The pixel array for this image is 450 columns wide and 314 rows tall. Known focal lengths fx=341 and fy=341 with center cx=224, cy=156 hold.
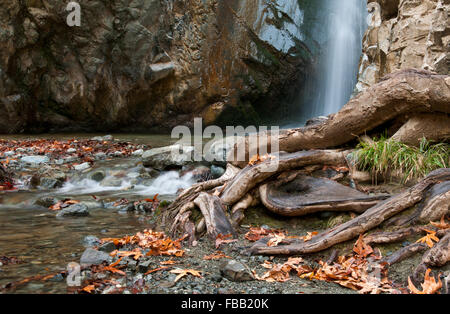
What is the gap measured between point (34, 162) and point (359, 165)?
305 inches

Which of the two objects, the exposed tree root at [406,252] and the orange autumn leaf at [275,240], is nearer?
the exposed tree root at [406,252]

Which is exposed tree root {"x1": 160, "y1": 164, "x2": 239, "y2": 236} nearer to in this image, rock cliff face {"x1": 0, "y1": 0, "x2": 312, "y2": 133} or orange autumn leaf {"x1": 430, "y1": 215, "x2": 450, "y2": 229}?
orange autumn leaf {"x1": 430, "y1": 215, "x2": 450, "y2": 229}

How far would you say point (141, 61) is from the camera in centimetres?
1452

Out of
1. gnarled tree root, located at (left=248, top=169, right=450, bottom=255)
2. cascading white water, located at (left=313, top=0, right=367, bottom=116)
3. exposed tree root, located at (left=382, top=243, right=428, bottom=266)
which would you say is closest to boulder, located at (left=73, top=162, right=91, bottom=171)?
Result: gnarled tree root, located at (left=248, top=169, right=450, bottom=255)

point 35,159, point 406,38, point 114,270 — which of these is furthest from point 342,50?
point 114,270

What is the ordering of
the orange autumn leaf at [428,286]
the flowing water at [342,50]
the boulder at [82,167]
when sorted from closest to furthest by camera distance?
the orange autumn leaf at [428,286], the boulder at [82,167], the flowing water at [342,50]

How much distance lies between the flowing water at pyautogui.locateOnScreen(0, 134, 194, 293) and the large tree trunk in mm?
2151

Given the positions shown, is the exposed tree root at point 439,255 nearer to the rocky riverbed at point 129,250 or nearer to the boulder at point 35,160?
the rocky riverbed at point 129,250

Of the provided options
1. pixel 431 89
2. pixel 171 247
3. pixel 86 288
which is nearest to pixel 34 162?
pixel 171 247

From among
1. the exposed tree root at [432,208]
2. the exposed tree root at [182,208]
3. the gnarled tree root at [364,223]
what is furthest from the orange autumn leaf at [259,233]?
the exposed tree root at [432,208]

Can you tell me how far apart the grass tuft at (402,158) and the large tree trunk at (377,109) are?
0.24 metres

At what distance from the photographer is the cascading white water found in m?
16.6

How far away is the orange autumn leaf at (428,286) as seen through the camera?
2.21m
